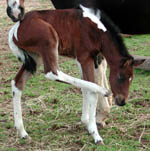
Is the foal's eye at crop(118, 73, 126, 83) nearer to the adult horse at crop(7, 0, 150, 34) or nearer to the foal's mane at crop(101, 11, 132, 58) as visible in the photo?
the foal's mane at crop(101, 11, 132, 58)

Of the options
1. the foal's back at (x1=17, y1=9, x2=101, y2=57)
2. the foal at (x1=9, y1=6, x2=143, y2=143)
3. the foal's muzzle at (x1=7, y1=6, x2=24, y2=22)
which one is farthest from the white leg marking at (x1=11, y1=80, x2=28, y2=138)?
the foal's muzzle at (x1=7, y1=6, x2=24, y2=22)

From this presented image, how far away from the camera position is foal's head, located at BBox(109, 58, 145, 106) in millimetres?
3705

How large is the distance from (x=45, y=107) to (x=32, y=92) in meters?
0.64

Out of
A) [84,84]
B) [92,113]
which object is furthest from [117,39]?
[92,113]

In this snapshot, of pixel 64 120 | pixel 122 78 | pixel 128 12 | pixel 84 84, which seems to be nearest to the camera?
pixel 84 84

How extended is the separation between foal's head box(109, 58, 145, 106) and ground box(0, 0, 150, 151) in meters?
0.47

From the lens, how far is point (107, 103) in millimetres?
4254

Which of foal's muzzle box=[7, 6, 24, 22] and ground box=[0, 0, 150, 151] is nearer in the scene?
foal's muzzle box=[7, 6, 24, 22]

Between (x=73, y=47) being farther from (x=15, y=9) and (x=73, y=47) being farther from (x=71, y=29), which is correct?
(x=15, y=9)

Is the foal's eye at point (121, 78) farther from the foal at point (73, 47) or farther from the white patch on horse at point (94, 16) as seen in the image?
the white patch on horse at point (94, 16)

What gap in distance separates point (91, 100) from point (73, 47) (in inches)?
23.6

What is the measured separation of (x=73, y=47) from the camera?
3.84 m

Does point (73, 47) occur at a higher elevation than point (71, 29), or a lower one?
lower

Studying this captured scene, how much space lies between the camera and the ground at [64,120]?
3740 millimetres
